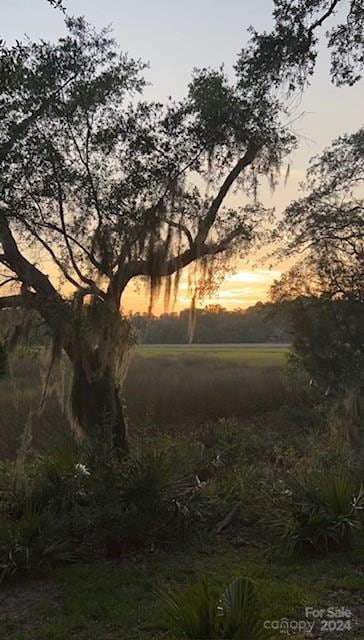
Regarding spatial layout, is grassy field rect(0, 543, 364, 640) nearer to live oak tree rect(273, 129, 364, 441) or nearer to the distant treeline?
live oak tree rect(273, 129, 364, 441)

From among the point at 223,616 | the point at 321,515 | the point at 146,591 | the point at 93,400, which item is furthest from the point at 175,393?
the point at 223,616

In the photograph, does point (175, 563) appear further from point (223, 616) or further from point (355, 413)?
point (355, 413)

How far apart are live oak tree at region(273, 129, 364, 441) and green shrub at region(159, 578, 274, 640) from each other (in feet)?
31.7

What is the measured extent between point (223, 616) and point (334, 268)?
1067 cm

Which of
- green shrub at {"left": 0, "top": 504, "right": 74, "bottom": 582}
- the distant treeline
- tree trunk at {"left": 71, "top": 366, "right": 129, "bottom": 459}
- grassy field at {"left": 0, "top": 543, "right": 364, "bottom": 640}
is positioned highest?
the distant treeline

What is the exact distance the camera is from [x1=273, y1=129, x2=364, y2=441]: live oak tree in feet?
41.1

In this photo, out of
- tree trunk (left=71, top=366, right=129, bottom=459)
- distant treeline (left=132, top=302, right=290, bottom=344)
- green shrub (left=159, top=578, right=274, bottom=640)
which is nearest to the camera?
green shrub (left=159, top=578, right=274, bottom=640)

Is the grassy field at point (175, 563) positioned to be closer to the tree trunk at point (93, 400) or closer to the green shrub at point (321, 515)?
the green shrub at point (321, 515)

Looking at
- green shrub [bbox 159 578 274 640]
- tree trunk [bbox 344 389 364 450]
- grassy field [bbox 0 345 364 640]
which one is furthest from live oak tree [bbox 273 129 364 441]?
green shrub [bbox 159 578 274 640]

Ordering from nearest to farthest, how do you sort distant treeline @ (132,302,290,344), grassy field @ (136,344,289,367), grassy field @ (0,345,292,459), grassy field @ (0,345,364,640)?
grassy field @ (0,345,364,640), grassy field @ (0,345,292,459), distant treeline @ (132,302,290,344), grassy field @ (136,344,289,367)

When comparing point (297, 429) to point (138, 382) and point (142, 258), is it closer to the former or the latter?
point (138, 382)

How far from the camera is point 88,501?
6.07 m

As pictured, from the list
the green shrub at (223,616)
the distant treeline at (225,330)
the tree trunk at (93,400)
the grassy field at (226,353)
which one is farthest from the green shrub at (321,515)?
the grassy field at (226,353)

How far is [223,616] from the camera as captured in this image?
121 inches
